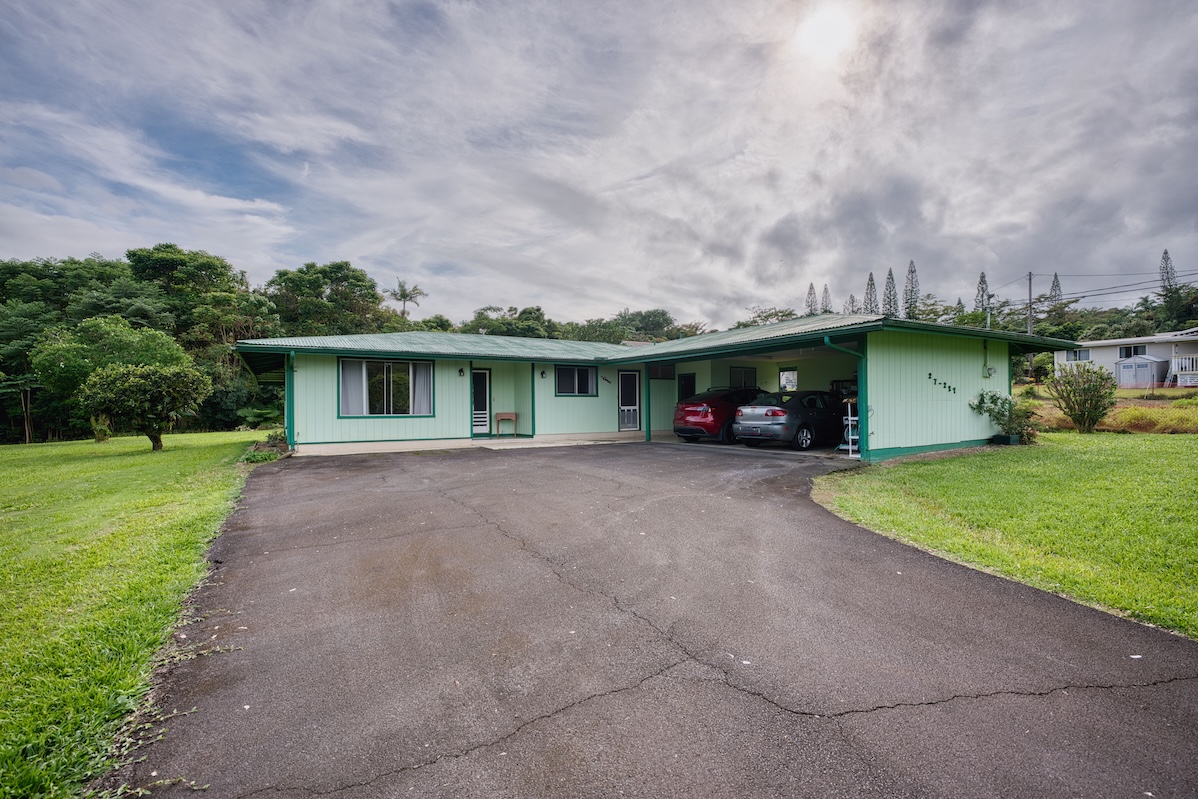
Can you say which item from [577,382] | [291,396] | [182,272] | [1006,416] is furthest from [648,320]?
[291,396]

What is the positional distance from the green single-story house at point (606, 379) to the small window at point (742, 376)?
5 cm

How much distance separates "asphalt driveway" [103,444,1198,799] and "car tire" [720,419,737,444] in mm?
8642

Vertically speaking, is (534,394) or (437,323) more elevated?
(437,323)

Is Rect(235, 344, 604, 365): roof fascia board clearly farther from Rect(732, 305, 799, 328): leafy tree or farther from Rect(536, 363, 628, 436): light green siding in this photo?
Rect(732, 305, 799, 328): leafy tree

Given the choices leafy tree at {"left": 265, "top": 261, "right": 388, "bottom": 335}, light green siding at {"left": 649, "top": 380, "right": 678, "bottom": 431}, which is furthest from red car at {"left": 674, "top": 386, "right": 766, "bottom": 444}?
leafy tree at {"left": 265, "top": 261, "right": 388, "bottom": 335}

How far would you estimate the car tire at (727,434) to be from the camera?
44.9 feet

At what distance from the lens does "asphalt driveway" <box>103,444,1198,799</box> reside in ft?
6.20

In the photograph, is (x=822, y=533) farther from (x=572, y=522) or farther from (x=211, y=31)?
(x=211, y=31)

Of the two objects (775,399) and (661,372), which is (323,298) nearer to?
(661,372)

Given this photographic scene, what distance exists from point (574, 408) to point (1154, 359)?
36802mm

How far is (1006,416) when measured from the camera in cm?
1212

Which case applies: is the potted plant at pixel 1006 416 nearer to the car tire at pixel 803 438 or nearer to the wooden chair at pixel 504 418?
the car tire at pixel 803 438

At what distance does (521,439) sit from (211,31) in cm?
1116

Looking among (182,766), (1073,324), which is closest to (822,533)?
(182,766)
